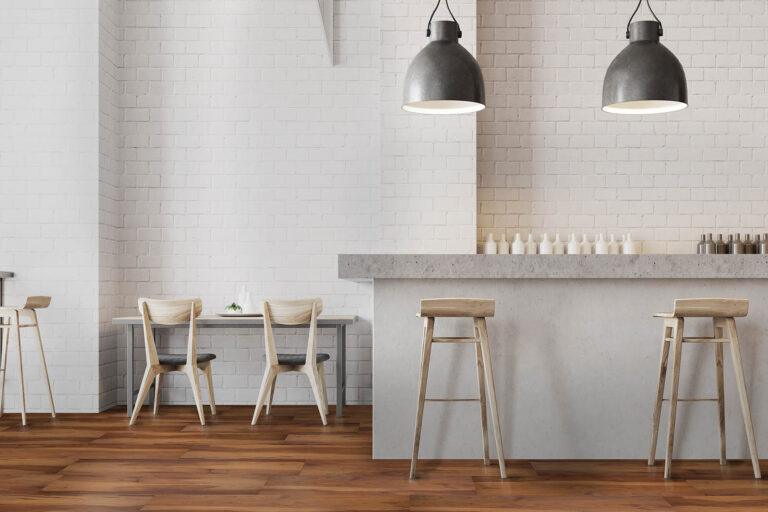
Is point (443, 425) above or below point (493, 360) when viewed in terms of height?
below

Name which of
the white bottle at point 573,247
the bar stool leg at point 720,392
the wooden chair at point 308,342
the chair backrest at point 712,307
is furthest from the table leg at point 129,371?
the bar stool leg at point 720,392

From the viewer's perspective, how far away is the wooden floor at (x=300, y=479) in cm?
323

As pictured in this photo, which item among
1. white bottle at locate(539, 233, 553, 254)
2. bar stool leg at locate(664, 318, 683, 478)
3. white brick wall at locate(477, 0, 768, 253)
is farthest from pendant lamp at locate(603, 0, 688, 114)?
white brick wall at locate(477, 0, 768, 253)

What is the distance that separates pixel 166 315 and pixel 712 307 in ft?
11.4

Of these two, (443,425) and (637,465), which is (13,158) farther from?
(637,465)

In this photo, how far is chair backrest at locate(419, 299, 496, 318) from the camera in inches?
143

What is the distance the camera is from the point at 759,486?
11.4 feet

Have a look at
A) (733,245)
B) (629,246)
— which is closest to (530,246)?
(629,246)

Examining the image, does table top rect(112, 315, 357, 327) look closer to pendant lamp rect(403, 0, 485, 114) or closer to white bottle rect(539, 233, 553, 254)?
white bottle rect(539, 233, 553, 254)

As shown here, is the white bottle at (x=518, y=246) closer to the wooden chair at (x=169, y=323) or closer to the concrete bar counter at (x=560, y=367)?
the concrete bar counter at (x=560, y=367)

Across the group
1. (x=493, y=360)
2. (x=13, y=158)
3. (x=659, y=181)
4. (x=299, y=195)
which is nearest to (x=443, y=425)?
(x=493, y=360)

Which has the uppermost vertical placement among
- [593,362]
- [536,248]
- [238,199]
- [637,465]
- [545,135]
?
[545,135]

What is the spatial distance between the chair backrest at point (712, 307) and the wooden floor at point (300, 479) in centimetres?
79

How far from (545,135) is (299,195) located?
6.70 feet
